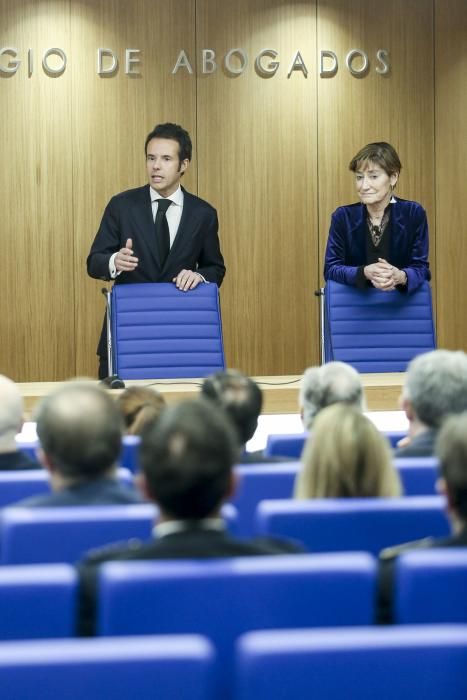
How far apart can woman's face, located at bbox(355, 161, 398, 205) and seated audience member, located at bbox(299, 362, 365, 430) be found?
2965 millimetres

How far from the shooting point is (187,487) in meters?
1.86

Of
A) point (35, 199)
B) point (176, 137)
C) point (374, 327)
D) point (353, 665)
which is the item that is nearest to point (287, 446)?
point (353, 665)

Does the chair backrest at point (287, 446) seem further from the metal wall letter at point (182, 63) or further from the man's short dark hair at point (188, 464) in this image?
the metal wall letter at point (182, 63)

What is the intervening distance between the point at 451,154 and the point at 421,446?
612 cm

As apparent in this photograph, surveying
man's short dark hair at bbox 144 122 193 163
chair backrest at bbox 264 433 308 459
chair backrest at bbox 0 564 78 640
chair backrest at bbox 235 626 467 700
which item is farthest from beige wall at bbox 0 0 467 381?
chair backrest at bbox 235 626 467 700

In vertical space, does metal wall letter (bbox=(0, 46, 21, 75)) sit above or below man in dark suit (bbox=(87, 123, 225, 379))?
above

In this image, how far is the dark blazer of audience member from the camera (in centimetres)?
625

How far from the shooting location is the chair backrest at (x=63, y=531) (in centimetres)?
209

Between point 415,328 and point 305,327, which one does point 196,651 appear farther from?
point 305,327

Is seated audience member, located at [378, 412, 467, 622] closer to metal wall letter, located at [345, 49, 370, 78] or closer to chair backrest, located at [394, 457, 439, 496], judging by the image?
chair backrest, located at [394, 457, 439, 496]

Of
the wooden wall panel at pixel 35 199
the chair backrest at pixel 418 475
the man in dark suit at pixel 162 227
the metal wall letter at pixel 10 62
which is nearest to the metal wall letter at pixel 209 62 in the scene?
the wooden wall panel at pixel 35 199

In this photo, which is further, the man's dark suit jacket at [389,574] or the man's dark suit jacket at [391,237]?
the man's dark suit jacket at [391,237]

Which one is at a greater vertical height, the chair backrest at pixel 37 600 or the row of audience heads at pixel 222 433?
the row of audience heads at pixel 222 433

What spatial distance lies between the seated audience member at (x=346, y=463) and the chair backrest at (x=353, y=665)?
925 mm
